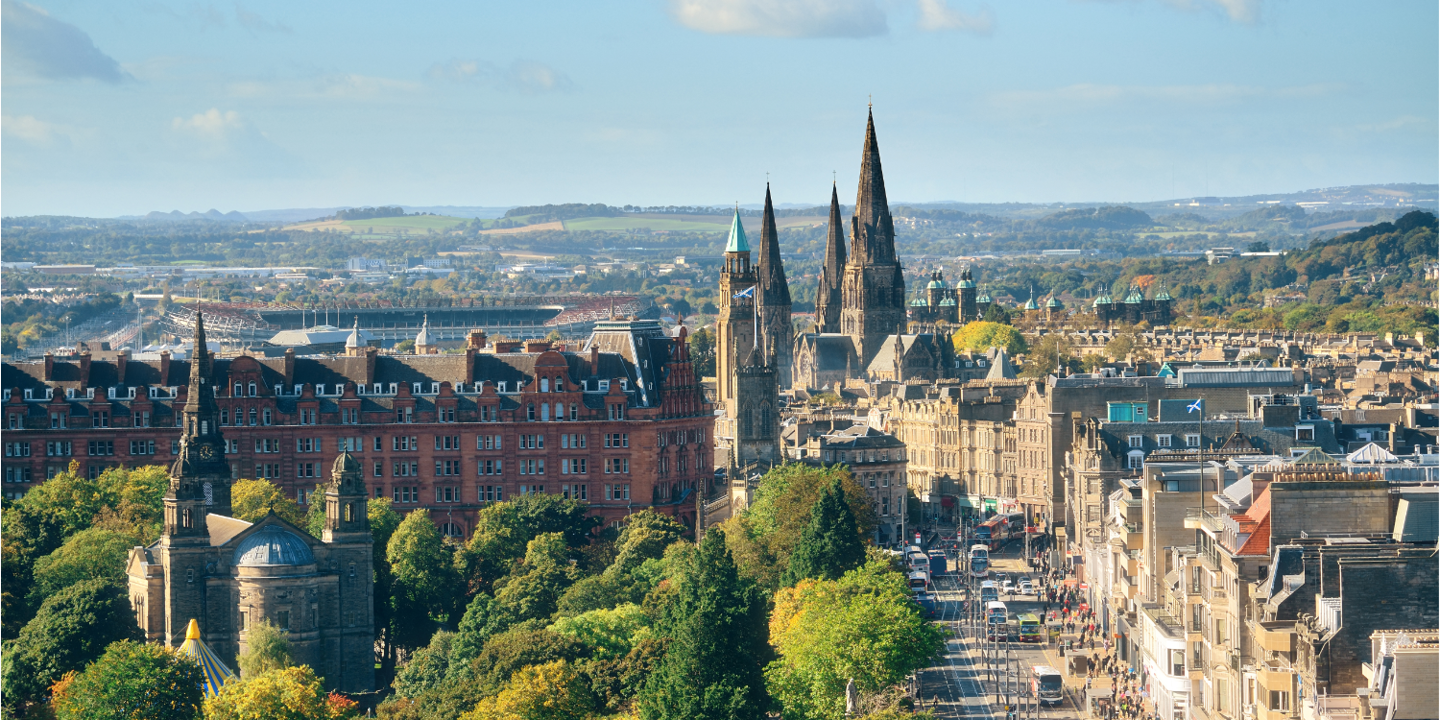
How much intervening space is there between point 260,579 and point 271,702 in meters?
30.4

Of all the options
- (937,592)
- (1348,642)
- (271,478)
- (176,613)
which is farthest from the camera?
(271,478)

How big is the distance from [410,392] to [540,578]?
4125 cm

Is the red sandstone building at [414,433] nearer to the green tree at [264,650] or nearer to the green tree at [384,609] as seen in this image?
the green tree at [384,609]

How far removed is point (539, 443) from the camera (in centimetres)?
18875

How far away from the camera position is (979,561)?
170000 mm

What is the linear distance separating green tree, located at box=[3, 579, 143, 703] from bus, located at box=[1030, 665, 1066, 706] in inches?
1656

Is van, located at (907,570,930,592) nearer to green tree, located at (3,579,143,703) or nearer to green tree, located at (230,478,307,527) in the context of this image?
green tree, located at (230,478,307,527)

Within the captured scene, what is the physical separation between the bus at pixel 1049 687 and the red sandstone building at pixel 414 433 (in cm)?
6541

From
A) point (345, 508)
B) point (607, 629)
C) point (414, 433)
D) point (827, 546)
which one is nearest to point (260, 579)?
point (345, 508)

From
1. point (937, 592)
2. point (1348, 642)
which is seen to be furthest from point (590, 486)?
point (1348, 642)

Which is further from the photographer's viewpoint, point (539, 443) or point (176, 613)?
point (539, 443)

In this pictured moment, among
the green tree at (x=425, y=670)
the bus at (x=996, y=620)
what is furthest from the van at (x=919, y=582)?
the green tree at (x=425, y=670)

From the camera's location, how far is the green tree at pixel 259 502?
16375 centimetres

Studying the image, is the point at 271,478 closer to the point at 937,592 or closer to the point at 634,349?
the point at 634,349
